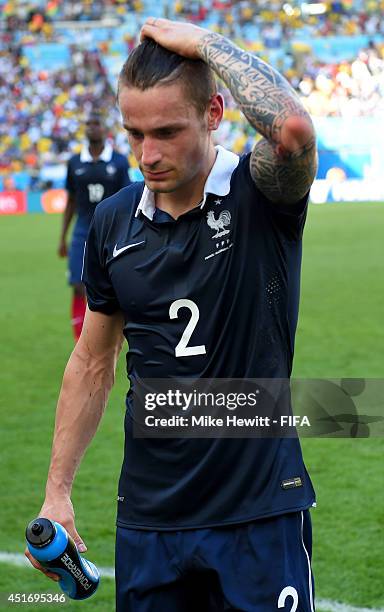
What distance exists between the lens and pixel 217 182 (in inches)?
109

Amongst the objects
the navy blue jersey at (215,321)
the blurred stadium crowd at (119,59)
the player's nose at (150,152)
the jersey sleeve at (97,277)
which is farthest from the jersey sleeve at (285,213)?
the blurred stadium crowd at (119,59)

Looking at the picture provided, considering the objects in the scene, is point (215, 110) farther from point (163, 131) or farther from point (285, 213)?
point (285, 213)

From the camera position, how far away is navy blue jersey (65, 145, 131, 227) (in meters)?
11.3

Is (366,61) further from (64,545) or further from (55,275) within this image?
(64,545)

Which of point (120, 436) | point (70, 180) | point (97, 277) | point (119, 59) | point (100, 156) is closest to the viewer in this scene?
point (97, 277)

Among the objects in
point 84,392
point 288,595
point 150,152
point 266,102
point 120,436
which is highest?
point 266,102

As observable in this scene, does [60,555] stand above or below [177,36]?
below

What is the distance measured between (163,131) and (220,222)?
0.30 metres

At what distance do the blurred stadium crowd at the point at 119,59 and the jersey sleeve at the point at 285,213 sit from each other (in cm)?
3328

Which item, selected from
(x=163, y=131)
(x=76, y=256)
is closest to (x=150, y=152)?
(x=163, y=131)

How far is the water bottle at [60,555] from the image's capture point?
2693mm

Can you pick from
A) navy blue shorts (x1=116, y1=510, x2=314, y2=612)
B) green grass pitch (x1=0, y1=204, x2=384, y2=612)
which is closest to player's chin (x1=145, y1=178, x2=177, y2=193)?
navy blue shorts (x1=116, y1=510, x2=314, y2=612)

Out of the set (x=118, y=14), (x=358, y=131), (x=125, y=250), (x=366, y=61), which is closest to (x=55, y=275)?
(x=125, y=250)

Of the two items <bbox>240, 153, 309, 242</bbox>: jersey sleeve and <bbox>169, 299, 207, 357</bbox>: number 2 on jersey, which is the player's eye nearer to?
<bbox>240, 153, 309, 242</bbox>: jersey sleeve
